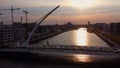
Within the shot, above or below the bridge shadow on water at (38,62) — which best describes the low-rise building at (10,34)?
above

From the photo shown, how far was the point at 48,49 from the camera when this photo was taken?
21125 millimetres

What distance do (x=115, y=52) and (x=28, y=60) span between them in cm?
590

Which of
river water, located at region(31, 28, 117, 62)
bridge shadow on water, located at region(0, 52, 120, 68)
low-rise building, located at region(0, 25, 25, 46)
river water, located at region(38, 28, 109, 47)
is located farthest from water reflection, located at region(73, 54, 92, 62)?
river water, located at region(38, 28, 109, 47)

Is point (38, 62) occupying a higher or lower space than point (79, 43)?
higher

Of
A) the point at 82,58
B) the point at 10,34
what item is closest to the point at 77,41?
the point at 10,34

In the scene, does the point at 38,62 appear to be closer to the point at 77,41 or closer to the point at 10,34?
the point at 10,34

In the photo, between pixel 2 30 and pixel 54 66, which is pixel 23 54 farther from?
pixel 2 30

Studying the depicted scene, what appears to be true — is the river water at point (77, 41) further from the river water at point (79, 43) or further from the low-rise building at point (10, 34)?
the low-rise building at point (10, 34)

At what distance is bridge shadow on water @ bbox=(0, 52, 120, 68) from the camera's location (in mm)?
19375

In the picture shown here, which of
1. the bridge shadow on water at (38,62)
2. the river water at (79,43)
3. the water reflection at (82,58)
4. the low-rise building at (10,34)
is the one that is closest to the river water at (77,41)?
the river water at (79,43)

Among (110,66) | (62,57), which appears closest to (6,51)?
(62,57)

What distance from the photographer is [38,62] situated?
20.9 meters

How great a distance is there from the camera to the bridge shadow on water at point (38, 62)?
63.6 ft

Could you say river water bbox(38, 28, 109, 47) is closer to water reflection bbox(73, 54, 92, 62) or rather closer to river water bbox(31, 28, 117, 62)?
river water bbox(31, 28, 117, 62)
